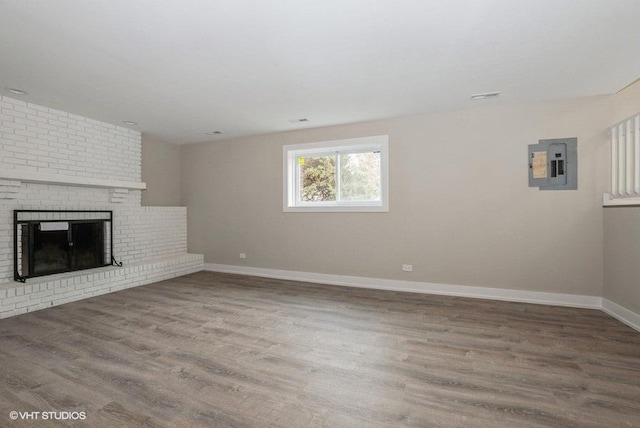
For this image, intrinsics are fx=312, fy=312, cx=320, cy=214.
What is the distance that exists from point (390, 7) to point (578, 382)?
2.78 m

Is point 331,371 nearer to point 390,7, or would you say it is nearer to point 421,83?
point 390,7

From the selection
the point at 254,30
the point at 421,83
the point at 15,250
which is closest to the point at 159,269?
the point at 15,250

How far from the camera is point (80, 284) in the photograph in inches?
163

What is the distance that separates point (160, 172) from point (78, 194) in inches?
62.2

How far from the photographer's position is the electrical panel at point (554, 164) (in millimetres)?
3719

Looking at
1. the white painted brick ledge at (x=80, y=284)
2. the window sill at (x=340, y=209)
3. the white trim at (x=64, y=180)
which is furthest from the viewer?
the window sill at (x=340, y=209)

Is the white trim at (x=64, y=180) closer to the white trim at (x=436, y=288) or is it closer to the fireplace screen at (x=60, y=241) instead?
the fireplace screen at (x=60, y=241)

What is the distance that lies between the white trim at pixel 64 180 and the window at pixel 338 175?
2.54 m

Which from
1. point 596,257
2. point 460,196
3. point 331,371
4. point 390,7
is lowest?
point 331,371

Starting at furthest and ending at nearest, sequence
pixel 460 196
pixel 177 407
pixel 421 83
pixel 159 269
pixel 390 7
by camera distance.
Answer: pixel 159 269 → pixel 460 196 → pixel 421 83 → pixel 390 7 → pixel 177 407

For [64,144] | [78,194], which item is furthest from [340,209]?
[64,144]

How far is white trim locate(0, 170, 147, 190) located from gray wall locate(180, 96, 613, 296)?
1.92 metres

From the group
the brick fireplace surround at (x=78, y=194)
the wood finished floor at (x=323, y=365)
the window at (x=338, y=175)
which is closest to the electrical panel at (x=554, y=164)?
the wood finished floor at (x=323, y=365)

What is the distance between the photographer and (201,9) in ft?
6.79
